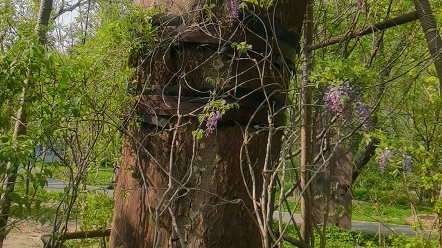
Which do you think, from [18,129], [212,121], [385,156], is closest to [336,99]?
[385,156]

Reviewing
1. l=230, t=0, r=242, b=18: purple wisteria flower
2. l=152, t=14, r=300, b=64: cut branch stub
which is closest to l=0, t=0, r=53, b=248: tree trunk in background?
l=152, t=14, r=300, b=64: cut branch stub

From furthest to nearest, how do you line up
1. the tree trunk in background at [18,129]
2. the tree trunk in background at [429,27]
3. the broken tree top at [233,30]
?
the tree trunk in background at [429,27] → the tree trunk in background at [18,129] → the broken tree top at [233,30]

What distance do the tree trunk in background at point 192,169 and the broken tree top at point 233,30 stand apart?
49 millimetres

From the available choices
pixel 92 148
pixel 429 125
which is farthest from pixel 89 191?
pixel 429 125

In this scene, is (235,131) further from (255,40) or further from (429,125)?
(429,125)

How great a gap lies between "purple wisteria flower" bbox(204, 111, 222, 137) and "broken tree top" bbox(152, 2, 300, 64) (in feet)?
1.14

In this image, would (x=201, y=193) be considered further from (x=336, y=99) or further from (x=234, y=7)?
(x=234, y=7)

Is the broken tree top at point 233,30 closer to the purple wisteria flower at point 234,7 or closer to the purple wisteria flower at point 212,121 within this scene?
the purple wisteria flower at point 234,7

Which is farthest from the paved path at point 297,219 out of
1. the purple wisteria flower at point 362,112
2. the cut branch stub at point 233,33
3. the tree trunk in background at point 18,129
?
the cut branch stub at point 233,33

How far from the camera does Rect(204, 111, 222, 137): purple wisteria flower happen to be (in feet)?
7.66

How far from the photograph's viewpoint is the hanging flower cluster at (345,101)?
89.0 inches

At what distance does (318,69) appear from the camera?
2471mm

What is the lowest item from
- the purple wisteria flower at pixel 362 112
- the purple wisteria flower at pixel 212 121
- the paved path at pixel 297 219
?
the paved path at pixel 297 219

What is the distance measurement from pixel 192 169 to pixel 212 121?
0.82ft
